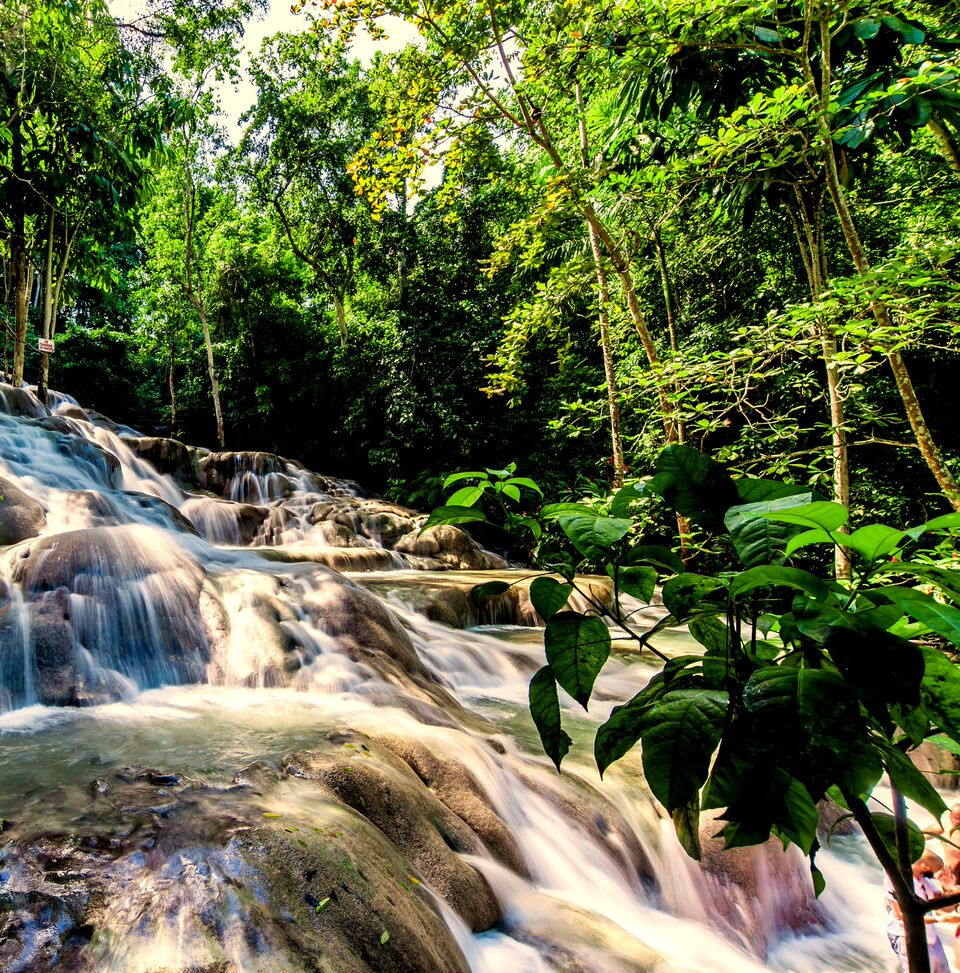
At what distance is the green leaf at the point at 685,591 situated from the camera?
77 centimetres

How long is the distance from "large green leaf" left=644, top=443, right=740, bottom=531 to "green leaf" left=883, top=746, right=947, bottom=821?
317mm

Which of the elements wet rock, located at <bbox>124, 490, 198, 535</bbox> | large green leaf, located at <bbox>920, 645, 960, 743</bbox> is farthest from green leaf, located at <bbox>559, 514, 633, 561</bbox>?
wet rock, located at <bbox>124, 490, 198, 535</bbox>

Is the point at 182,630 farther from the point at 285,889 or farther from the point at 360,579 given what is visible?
the point at 360,579

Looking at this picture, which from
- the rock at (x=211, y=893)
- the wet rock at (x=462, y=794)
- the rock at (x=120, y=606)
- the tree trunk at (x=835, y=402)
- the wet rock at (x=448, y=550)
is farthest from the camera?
the wet rock at (x=448, y=550)

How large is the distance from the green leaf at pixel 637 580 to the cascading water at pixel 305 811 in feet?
4.48

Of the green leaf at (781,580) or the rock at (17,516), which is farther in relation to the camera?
the rock at (17,516)

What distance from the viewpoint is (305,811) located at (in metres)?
1.99

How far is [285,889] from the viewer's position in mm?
1582

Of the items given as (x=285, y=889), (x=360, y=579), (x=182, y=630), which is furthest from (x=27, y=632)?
(x=360, y=579)

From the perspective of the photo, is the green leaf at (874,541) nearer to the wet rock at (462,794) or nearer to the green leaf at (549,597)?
the green leaf at (549,597)

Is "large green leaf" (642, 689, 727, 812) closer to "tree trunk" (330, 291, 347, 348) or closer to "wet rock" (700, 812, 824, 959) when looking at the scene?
"wet rock" (700, 812, 824, 959)

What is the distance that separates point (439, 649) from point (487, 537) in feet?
31.1

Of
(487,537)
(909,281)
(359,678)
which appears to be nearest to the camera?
(909,281)

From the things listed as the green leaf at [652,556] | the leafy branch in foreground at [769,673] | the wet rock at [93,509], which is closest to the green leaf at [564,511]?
the leafy branch in foreground at [769,673]
